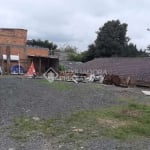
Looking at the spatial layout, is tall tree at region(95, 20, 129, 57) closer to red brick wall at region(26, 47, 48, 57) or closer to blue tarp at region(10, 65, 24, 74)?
red brick wall at region(26, 47, 48, 57)

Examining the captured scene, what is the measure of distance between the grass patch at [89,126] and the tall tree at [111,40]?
2168 inches

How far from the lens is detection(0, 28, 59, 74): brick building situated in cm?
5756

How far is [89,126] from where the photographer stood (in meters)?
13.8

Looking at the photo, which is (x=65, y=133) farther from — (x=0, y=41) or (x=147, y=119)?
(x=0, y=41)

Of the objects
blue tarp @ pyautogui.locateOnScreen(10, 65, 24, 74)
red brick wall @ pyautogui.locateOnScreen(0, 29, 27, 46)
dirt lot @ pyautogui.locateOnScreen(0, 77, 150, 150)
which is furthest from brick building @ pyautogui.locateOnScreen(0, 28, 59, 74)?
dirt lot @ pyautogui.locateOnScreen(0, 77, 150, 150)

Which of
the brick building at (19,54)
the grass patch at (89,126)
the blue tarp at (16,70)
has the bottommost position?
the grass patch at (89,126)

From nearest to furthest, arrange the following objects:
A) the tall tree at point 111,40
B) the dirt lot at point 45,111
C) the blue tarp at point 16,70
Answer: the dirt lot at point 45,111
the blue tarp at point 16,70
the tall tree at point 111,40

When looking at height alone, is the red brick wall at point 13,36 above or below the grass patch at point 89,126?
above

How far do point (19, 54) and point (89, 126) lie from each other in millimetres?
47206

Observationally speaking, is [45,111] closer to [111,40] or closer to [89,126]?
[89,126]

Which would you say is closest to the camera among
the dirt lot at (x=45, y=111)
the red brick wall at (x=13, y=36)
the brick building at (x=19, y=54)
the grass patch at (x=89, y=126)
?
the dirt lot at (x=45, y=111)

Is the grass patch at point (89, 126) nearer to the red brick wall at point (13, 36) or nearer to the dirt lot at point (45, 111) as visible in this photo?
the dirt lot at point (45, 111)

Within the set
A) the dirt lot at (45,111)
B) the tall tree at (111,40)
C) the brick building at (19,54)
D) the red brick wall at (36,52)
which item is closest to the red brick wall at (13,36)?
the brick building at (19,54)

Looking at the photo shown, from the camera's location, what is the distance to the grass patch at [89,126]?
1250 cm
